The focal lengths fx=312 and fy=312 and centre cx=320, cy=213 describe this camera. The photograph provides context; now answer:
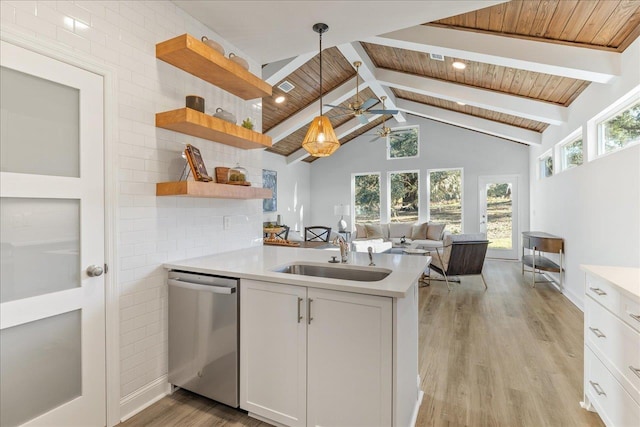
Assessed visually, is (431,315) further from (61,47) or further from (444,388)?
(61,47)

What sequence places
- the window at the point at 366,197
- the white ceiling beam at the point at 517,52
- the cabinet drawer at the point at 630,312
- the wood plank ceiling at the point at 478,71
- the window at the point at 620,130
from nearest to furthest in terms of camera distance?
the cabinet drawer at the point at 630,312, the wood plank ceiling at the point at 478,71, the window at the point at 620,130, the white ceiling beam at the point at 517,52, the window at the point at 366,197

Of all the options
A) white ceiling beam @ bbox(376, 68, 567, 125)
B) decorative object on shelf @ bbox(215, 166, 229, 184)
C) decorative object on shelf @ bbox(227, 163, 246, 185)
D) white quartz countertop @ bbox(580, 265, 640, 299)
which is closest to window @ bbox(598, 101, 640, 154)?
white ceiling beam @ bbox(376, 68, 567, 125)

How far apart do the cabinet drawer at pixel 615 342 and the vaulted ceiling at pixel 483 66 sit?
7.31 ft

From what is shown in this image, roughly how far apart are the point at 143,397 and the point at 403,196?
7.78 meters

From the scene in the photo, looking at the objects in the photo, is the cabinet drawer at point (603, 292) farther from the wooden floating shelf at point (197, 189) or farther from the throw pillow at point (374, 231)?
the throw pillow at point (374, 231)

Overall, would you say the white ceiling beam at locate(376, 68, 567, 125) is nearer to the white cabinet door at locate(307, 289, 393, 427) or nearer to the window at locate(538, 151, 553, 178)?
the window at locate(538, 151, 553, 178)

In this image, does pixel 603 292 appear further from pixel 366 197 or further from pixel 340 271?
pixel 366 197

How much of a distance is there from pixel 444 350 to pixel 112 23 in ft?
11.7

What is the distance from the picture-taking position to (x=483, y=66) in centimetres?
424

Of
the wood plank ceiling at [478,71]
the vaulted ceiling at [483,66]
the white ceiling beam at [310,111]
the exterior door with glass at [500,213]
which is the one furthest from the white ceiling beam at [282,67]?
the exterior door with glass at [500,213]

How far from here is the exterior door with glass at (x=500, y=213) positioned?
755 centimetres

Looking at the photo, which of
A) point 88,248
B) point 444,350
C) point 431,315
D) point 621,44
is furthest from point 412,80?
point 88,248

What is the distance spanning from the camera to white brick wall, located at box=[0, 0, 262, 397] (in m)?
1.82

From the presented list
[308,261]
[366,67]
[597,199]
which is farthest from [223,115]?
[597,199]
